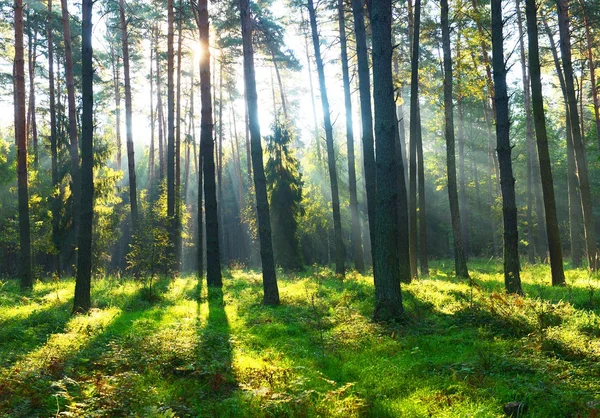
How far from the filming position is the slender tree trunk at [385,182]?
336 inches

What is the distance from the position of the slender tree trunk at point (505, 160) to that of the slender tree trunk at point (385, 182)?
3585 millimetres

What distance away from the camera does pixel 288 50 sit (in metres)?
23.9

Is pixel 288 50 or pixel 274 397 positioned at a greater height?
pixel 288 50

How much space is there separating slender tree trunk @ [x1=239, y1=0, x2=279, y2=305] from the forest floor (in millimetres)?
865

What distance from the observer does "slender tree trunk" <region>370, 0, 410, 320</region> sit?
8547 millimetres

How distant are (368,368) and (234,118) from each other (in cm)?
3615

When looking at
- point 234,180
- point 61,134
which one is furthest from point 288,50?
point 234,180

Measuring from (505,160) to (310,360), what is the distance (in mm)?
7279

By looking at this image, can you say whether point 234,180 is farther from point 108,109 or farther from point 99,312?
point 99,312

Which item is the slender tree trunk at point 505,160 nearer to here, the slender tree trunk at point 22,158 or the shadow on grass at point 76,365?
the shadow on grass at point 76,365

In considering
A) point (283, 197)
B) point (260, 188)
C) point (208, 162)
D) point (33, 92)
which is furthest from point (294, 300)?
point (33, 92)

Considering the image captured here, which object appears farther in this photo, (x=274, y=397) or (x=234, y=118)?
(x=234, y=118)

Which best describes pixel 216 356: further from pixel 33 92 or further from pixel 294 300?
pixel 33 92

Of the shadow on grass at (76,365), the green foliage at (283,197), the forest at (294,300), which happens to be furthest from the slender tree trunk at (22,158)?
the green foliage at (283,197)
